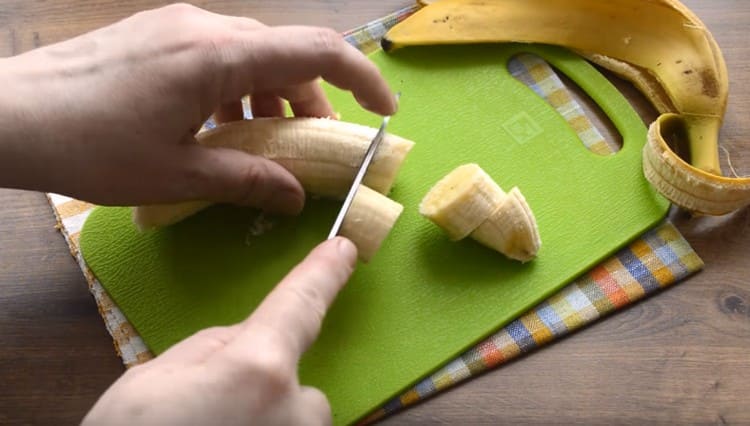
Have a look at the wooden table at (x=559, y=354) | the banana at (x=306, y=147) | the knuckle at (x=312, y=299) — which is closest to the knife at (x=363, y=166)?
the banana at (x=306, y=147)

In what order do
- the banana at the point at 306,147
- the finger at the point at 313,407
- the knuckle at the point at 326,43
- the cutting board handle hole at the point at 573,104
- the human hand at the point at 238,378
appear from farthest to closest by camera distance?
the cutting board handle hole at the point at 573,104, the banana at the point at 306,147, the knuckle at the point at 326,43, the finger at the point at 313,407, the human hand at the point at 238,378

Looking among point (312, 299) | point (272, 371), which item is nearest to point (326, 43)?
point (312, 299)

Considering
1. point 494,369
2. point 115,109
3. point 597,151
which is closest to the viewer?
point 115,109

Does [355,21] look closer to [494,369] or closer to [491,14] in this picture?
[491,14]

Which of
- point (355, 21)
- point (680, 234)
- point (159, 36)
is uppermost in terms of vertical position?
point (159, 36)

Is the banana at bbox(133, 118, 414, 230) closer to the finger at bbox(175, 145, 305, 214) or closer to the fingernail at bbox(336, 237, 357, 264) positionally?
the finger at bbox(175, 145, 305, 214)

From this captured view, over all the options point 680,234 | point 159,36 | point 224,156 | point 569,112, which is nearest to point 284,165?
point 224,156

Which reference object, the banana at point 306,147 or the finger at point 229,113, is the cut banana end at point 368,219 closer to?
the banana at point 306,147
